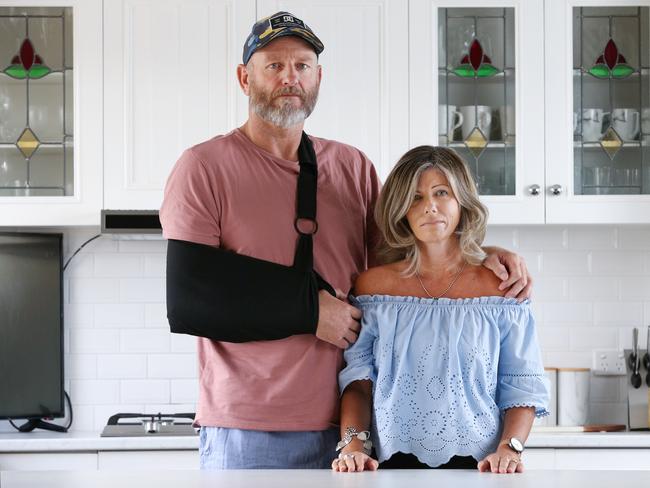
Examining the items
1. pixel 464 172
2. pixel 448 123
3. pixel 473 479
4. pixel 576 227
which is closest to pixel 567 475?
pixel 473 479

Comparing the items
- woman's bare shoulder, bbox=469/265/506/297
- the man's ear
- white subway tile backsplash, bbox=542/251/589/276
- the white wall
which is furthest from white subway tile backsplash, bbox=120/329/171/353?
woman's bare shoulder, bbox=469/265/506/297

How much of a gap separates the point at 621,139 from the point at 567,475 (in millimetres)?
2361

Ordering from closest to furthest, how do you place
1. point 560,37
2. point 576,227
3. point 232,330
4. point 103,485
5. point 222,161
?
point 103,485
point 232,330
point 222,161
point 560,37
point 576,227

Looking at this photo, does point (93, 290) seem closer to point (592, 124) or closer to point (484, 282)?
point (592, 124)

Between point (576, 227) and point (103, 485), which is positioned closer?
point (103, 485)

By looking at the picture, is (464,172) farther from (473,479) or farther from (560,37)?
(560,37)

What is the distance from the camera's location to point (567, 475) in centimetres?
177

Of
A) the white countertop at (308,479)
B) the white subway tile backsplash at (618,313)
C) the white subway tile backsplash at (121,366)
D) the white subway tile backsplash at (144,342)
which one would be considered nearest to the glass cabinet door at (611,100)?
the white subway tile backsplash at (618,313)

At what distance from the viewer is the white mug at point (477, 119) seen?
3855 millimetres

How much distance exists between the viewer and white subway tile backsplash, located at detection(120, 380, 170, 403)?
410 cm

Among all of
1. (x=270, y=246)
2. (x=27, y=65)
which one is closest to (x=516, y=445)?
(x=270, y=246)

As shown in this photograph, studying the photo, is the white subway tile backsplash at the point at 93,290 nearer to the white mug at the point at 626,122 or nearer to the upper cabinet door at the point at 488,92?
the upper cabinet door at the point at 488,92

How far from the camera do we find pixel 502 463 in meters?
1.98

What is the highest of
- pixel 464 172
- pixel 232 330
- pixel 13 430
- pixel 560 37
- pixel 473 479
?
pixel 560 37
